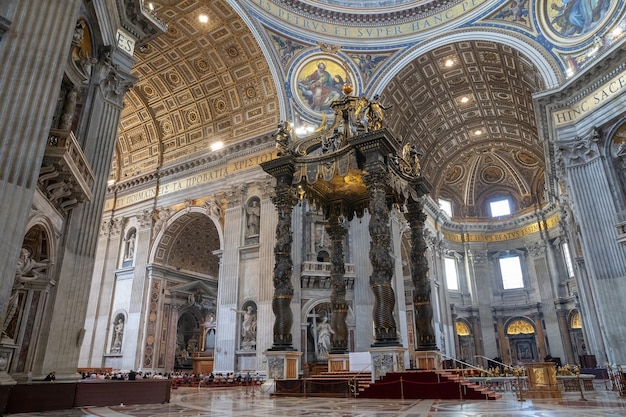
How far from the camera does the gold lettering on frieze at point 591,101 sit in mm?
12414

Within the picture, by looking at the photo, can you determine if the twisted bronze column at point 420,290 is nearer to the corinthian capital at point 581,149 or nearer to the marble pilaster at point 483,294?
the corinthian capital at point 581,149

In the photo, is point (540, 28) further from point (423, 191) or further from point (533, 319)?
point (533, 319)

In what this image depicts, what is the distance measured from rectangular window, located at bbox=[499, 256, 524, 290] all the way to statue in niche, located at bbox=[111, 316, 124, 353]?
21.4m

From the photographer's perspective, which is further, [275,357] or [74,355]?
[275,357]

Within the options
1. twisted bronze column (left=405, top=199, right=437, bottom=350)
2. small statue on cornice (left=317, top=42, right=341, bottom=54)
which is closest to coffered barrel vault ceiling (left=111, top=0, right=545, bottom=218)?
small statue on cornice (left=317, top=42, right=341, bottom=54)

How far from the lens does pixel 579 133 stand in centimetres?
1358

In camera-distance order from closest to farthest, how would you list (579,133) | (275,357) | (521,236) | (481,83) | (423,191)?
(275,357)
(423,191)
(579,133)
(481,83)
(521,236)

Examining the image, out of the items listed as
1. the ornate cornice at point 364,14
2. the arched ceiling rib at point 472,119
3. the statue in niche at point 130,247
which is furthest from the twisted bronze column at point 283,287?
the statue in niche at point 130,247

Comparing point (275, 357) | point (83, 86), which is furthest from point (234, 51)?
point (275, 357)

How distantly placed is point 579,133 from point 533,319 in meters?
14.5

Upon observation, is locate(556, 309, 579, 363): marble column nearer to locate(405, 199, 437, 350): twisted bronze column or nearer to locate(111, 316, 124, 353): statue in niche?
locate(405, 199, 437, 350): twisted bronze column

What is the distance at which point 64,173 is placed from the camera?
267 inches

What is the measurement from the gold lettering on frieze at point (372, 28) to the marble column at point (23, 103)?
1231 centimetres

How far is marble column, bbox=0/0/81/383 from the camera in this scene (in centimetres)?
524
